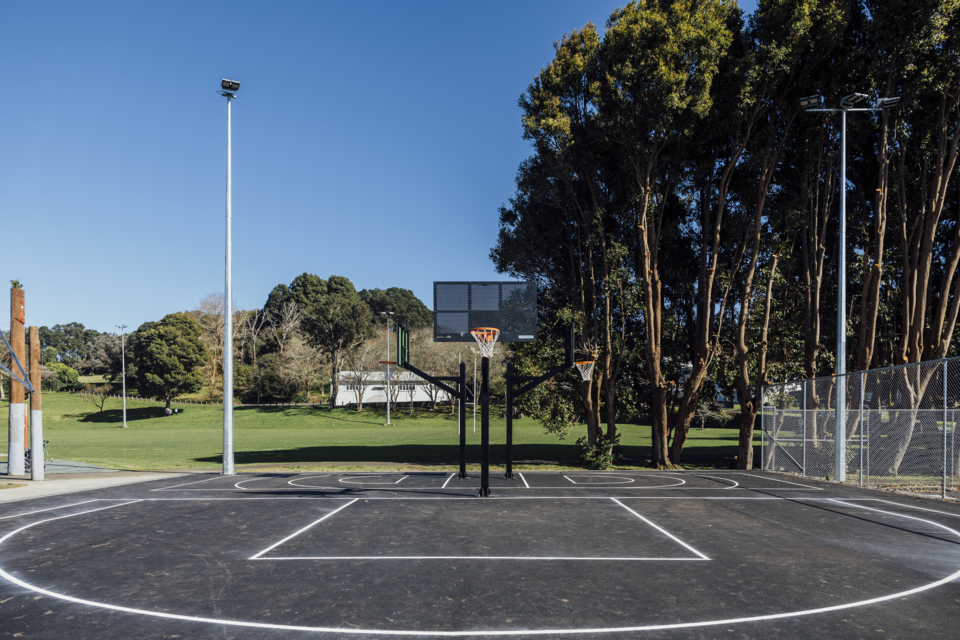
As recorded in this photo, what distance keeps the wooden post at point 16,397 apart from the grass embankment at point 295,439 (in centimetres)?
410

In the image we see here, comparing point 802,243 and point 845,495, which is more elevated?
point 802,243

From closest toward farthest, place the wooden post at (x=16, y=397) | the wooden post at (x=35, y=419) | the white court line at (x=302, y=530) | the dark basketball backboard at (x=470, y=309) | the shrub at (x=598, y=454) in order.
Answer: the white court line at (x=302, y=530)
the wooden post at (x=35, y=419)
the wooden post at (x=16, y=397)
the dark basketball backboard at (x=470, y=309)
the shrub at (x=598, y=454)

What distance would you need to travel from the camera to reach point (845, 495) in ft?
47.4

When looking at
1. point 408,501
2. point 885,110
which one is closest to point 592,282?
point 885,110

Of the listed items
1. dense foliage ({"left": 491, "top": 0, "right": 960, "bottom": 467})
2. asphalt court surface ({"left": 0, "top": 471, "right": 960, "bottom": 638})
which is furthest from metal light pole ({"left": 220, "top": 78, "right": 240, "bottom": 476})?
dense foliage ({"left": 491, "top": 0, "right": 960, "bottom": 467})

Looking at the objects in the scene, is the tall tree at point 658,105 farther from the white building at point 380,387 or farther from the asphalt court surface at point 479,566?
the white building at point 380,387

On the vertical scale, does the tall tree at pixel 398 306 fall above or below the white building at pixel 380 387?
above

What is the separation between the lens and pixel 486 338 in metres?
16.1

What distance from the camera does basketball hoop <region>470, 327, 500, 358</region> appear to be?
15883 mm

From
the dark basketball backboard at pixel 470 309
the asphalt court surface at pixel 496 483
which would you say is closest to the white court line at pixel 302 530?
the asphalt court surface at pixel 496 483

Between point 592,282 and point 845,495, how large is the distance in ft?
39.5

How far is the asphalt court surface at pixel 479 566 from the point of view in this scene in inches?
226

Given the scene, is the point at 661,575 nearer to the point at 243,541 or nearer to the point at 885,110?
the point at 243,541

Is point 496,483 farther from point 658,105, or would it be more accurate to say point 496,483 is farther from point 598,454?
point 658,105
